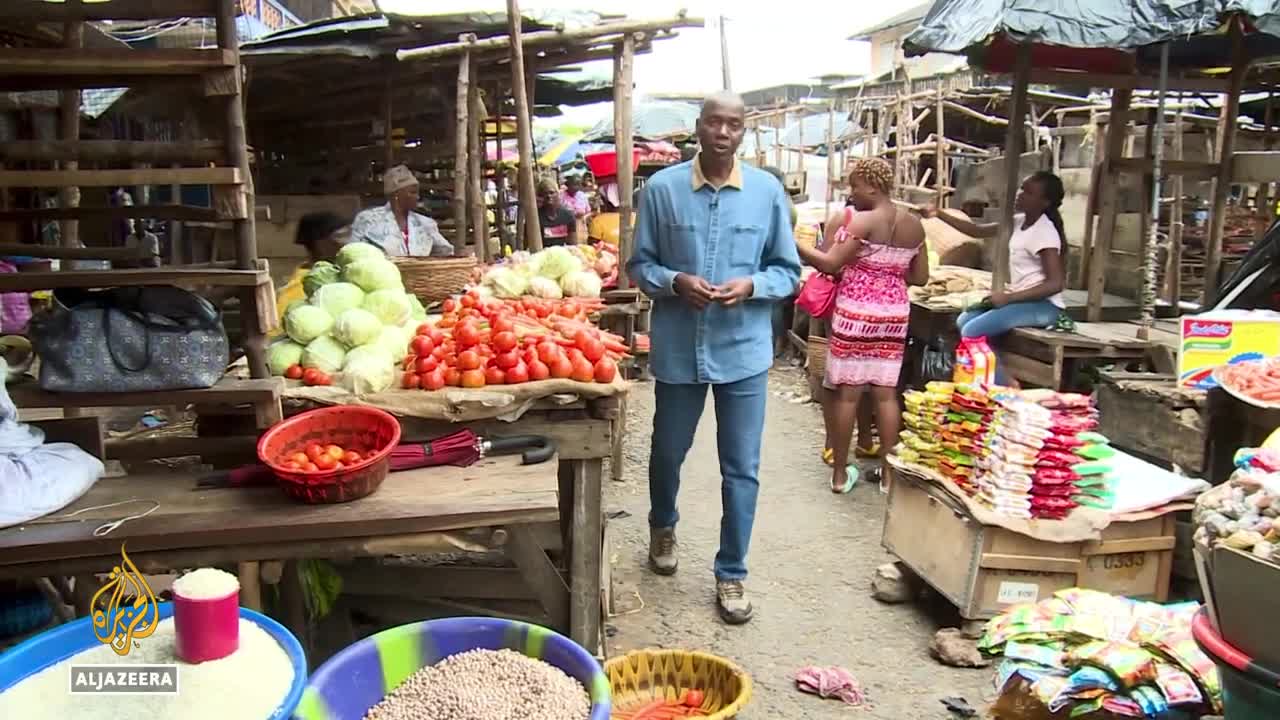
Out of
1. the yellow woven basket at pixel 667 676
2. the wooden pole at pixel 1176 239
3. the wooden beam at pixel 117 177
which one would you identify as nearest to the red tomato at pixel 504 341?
the wooden beam at pixel 117 177

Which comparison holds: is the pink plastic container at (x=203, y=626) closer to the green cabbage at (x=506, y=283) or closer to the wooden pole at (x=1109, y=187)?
the green cabbage at (x=506, y=283)

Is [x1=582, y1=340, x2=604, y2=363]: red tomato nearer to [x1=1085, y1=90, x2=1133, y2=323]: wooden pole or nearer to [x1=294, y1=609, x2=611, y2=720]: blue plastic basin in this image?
[x1=294, y1=609, x2=611, y2=720]: blue plastic basin

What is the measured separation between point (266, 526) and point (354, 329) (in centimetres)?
124

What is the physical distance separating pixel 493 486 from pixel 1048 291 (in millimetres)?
→ 4315

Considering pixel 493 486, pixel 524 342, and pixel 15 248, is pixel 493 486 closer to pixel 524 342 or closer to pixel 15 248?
pixel 524 342

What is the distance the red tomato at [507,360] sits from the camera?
11.7 ft

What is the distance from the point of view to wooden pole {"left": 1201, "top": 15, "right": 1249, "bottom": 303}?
261 inches

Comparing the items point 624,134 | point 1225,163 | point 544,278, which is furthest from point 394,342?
point 1225,163

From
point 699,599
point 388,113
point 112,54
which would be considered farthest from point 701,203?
point 388,113

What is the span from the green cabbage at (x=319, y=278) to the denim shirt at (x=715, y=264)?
1.45 meters

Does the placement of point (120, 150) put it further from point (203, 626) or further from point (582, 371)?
point (203, 626)

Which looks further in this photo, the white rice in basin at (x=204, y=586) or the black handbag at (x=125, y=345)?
the black handbag at (x=125, y=345)

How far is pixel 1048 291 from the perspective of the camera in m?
6.03

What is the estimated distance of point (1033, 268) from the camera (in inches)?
243
